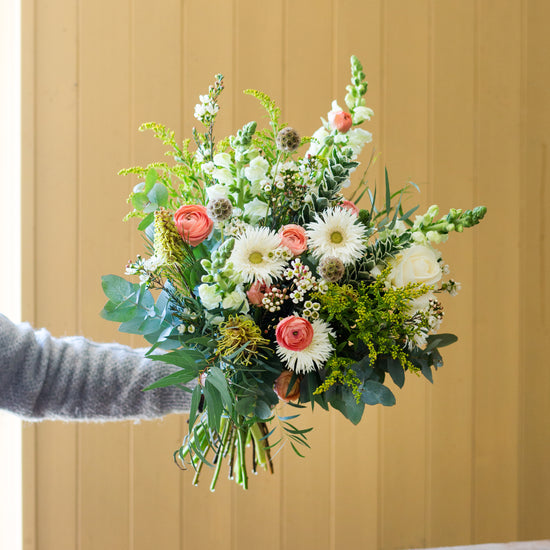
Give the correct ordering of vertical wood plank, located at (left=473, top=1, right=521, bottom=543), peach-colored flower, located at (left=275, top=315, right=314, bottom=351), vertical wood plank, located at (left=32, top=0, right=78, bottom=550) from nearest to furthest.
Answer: peach-colored flower, located at (left=275, top=315, right=314, bottom=351) < vertical wood plank, located at (left=32, top=0, right=78, bottom=550) < vertical wood plank, located at (left=473, top=1, right=521, bottom=543)

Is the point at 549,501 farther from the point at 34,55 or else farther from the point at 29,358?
the point at 34,55

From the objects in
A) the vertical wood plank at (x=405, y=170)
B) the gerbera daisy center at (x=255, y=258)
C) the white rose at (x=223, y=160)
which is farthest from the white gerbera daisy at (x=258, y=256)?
the vertical wood plank at (x=405, y=170)

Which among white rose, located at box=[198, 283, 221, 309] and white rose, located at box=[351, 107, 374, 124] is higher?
white rose, located at box=[351, 107, 374, 124]

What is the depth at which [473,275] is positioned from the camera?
1547 mm

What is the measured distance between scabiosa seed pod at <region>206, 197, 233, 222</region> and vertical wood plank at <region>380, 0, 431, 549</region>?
A: 36.7 inches

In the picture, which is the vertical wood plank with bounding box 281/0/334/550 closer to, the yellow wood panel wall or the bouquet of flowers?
the yellow wood panel wall

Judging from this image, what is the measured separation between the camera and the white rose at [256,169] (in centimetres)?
67

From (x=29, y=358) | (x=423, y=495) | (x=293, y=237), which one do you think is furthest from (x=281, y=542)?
(x=293, y=237)

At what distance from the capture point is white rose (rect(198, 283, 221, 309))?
63cm

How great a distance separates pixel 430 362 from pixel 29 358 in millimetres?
697

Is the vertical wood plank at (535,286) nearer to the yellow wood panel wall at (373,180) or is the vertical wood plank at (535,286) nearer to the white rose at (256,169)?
the yellow wood panel wall at (373,180)

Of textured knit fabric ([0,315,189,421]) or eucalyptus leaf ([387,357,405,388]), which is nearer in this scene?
eucalyptus leaf ([387,357,405,388])

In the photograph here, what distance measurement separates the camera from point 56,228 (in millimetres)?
1331

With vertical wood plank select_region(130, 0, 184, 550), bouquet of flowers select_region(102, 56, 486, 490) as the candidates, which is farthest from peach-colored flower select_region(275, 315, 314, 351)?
vertical wood plank select_region(130, 0, 184, 550)
